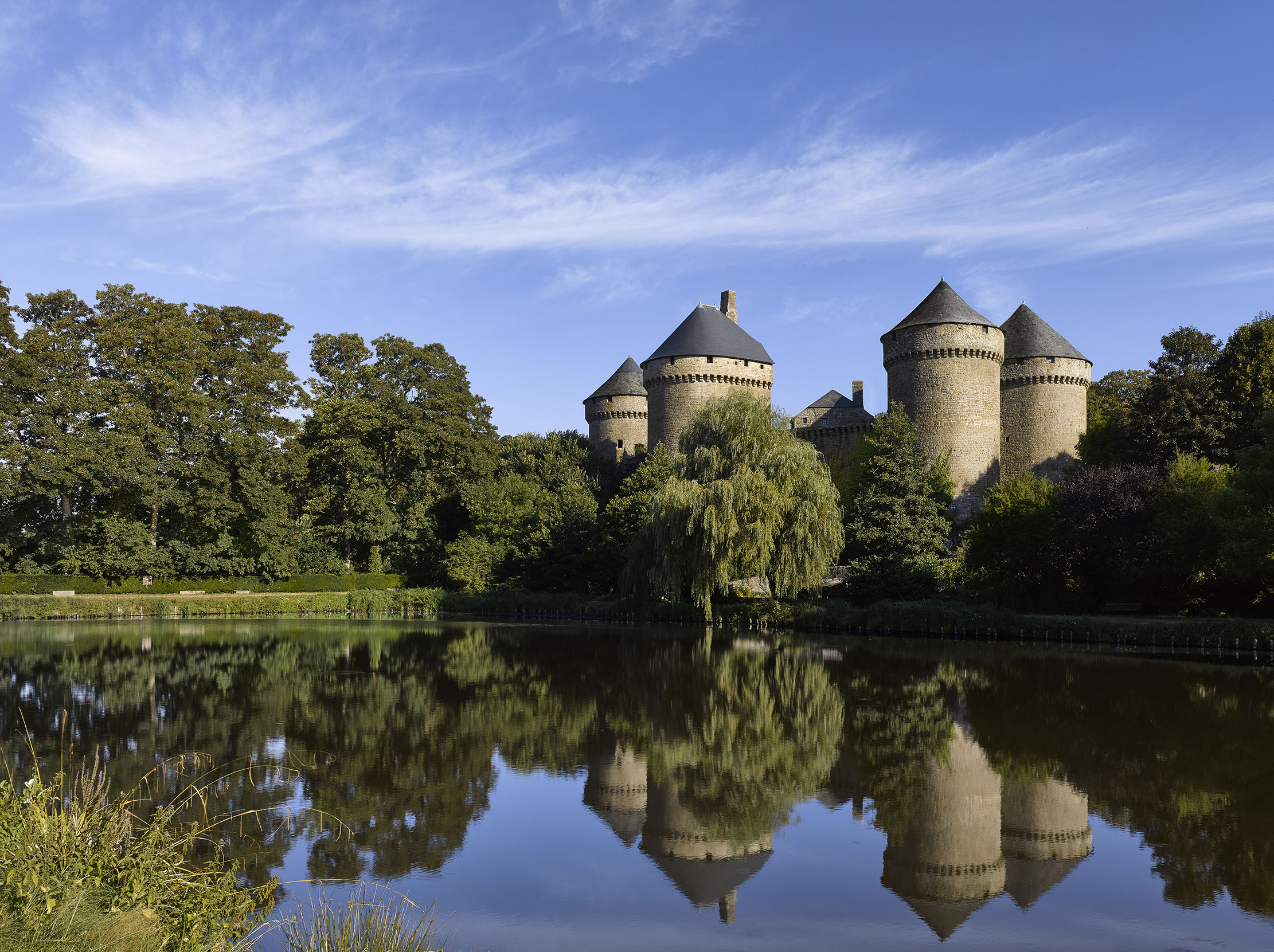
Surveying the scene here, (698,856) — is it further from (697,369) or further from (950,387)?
(697,369)

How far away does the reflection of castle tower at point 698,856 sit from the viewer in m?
5.65

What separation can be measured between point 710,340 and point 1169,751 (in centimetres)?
3298

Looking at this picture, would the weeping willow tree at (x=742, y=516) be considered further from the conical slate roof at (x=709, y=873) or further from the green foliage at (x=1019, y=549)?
the conical slate roof at (x=709, y=873)

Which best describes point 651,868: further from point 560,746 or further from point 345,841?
point 560,746

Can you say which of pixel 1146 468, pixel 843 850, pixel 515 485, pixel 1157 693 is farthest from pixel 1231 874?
pixel 515 485

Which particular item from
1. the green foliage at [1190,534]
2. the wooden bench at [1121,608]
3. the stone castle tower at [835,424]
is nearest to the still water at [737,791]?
the green foliage at [1190,534]

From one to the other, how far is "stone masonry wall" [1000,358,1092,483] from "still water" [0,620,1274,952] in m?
25.4

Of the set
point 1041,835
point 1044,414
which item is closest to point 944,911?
point 1041,835

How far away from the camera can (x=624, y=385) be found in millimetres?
49625

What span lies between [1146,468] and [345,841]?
79.0ft

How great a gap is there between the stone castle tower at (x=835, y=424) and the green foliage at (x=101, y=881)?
1490 inches

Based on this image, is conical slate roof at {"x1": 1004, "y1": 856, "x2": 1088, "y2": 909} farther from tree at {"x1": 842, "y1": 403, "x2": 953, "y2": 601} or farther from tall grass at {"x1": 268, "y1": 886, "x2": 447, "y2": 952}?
tree at {"x1": 842, "y1": 403, "x2": 953, "y2": 601}

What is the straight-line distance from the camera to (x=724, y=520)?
2289cm

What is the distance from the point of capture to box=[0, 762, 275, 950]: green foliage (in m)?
3.77
